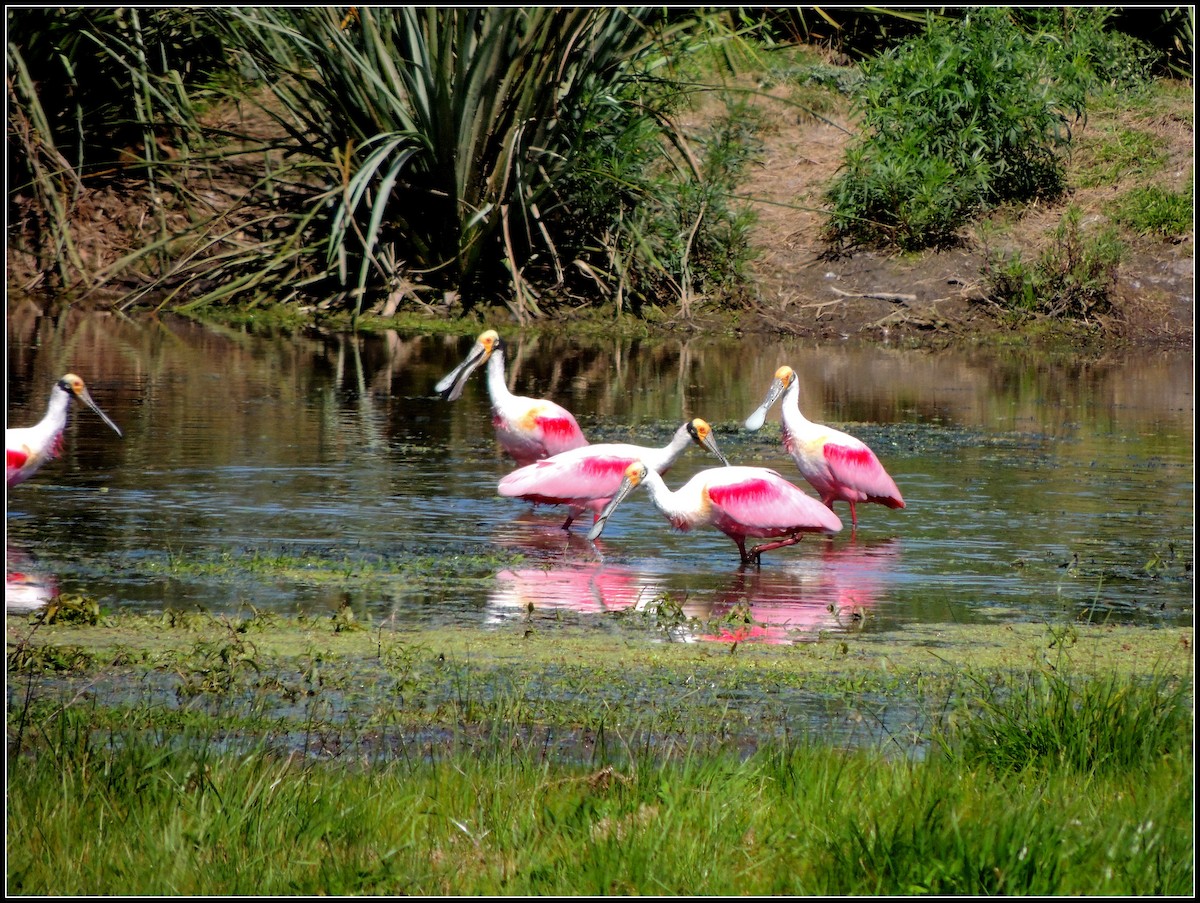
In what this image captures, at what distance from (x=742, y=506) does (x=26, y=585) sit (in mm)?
2937

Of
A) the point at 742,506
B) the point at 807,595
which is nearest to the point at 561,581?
the point at 742,506

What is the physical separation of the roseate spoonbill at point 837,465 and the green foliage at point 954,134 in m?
9.58

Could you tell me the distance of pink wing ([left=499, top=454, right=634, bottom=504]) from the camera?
8.32 m

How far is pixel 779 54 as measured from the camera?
2275 cm

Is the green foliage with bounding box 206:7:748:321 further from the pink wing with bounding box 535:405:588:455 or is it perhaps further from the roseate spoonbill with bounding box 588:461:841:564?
the roseate spoonbill with bounding box 588:461:841:564

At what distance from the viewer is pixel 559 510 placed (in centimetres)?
930

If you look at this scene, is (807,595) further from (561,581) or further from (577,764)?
(577,764)

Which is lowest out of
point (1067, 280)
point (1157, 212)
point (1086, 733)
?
point (1086, 733)

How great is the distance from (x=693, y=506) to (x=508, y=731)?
3042 millimetres

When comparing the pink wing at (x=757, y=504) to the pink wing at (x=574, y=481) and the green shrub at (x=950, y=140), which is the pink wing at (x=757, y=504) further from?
A: the green shrub at (x=950, y=140)

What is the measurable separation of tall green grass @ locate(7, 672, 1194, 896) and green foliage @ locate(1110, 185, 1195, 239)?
47.6ft

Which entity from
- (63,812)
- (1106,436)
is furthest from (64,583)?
(1106,436)

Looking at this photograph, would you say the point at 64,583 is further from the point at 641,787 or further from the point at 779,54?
the point at 779,54

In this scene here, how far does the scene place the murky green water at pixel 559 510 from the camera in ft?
22.7
